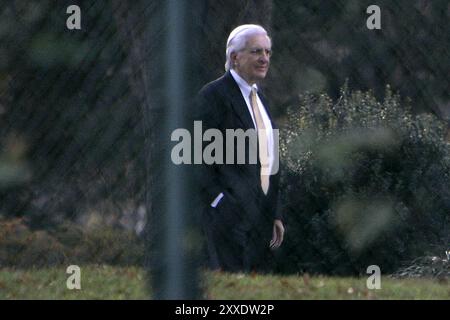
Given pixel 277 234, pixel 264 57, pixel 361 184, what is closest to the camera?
pixel 264 57

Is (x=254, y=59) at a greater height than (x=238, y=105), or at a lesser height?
greater

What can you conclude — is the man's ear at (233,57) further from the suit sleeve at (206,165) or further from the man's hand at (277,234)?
the man's hand at (277,234)

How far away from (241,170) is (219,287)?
403 millimetres

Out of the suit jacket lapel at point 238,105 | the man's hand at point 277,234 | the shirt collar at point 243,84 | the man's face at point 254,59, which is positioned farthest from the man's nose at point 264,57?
the man's hand at point 277,234

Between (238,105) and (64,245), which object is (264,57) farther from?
(64,245)

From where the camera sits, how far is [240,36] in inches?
144

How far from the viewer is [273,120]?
12.1ft

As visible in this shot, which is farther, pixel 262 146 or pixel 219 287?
pixel 262 146

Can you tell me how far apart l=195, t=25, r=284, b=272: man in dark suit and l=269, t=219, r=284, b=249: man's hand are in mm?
124

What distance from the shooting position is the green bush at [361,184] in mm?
4457

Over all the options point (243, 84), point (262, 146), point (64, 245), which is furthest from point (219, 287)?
point (64, 245)
